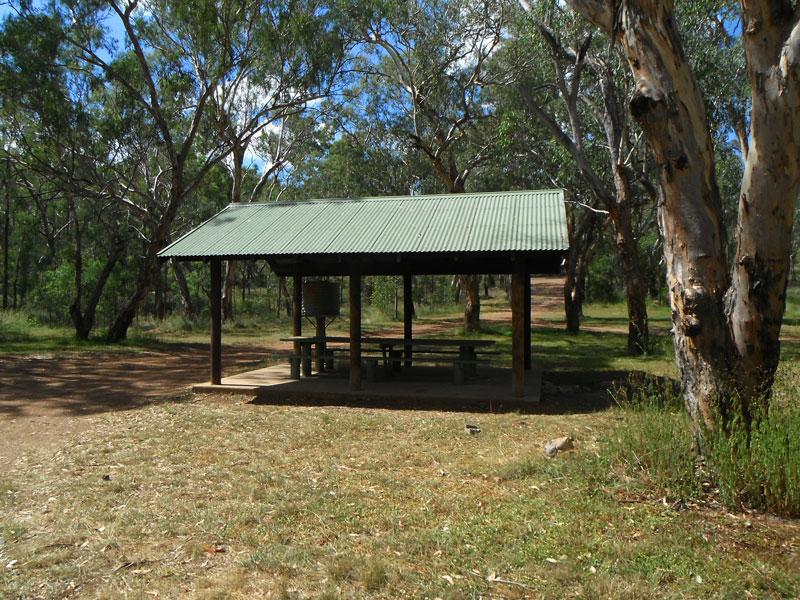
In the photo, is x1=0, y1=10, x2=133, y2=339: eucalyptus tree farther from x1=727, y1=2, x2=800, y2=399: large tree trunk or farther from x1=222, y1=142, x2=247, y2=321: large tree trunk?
x1=727, y1=2, x2=800, y2=399: large tree trunk

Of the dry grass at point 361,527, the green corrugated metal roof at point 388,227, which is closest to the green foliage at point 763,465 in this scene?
the dry grass at point 361,527

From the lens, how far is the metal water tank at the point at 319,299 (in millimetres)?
11727

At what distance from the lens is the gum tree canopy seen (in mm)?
4762

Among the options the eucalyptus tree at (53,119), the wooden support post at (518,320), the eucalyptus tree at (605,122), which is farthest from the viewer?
the eucalyptus tree at (53,119)

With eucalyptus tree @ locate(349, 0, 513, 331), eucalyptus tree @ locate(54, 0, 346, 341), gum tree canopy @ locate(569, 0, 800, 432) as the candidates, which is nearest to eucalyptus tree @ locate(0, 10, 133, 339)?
eucalyptus tree @ locate(54, 0, 346, 341)

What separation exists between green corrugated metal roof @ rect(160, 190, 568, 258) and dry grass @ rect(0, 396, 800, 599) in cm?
295

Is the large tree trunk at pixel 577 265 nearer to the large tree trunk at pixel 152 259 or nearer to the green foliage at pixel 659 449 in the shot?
the large tree trunk at pixel 152 259

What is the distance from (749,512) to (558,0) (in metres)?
11.8

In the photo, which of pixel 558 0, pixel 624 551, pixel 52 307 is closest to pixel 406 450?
pixel 624 551

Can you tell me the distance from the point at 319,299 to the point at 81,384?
446 cm

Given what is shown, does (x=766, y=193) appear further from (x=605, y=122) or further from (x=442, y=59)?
(x=442, y=59)

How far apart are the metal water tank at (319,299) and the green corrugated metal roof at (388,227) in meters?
1.30

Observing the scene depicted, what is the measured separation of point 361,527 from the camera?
4.59m

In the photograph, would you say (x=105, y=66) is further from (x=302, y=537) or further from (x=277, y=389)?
(x=302, y=537)
